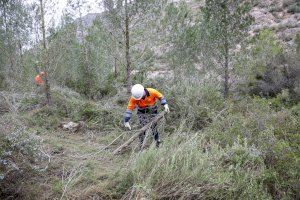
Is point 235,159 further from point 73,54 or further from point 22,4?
point 22,4

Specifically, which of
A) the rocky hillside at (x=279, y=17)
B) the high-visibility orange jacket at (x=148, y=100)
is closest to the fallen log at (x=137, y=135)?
the high-visibility orange jacket at (x=148, y=100)

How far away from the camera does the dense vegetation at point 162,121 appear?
471 cm

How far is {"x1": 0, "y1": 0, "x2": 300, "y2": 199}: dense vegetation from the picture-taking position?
4711mm

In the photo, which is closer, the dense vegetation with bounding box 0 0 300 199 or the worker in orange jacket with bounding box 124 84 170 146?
the dense vegetation with bounding box 0 0 300 199

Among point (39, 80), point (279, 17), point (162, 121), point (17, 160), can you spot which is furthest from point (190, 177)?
point (279, 17)

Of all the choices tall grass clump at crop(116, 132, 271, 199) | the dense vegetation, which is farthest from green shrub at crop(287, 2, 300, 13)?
tall grass clump at crop(116, 132, 271, 199)

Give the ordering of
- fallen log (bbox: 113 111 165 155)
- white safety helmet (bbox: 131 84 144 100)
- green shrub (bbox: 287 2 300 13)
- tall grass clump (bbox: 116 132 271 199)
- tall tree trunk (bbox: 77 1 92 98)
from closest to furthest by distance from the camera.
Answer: tall grass clump (bbox: 116 132 271 199), fallen log (bbox: 113 111 165 155), white safety helmet (bbox: 131 84 144 100), tall tree trunk (bbox: 77 1 92 98), green shrub (bbox: 287 2 300 13)

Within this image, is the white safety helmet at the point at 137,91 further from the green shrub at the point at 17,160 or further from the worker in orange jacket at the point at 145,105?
the green shrub at the point at 17,160

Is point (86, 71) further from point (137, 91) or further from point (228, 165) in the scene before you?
point (228, 165)

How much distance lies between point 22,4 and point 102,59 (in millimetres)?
4212

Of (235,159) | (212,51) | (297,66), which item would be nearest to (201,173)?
(235,159)

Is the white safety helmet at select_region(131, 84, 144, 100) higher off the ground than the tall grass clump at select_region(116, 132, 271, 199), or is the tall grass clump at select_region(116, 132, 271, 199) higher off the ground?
the white safety helmet at select_region(131, 84, 144, 100)

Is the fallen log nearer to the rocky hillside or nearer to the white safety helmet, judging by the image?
the white safety helmet

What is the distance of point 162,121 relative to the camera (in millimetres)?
6828
